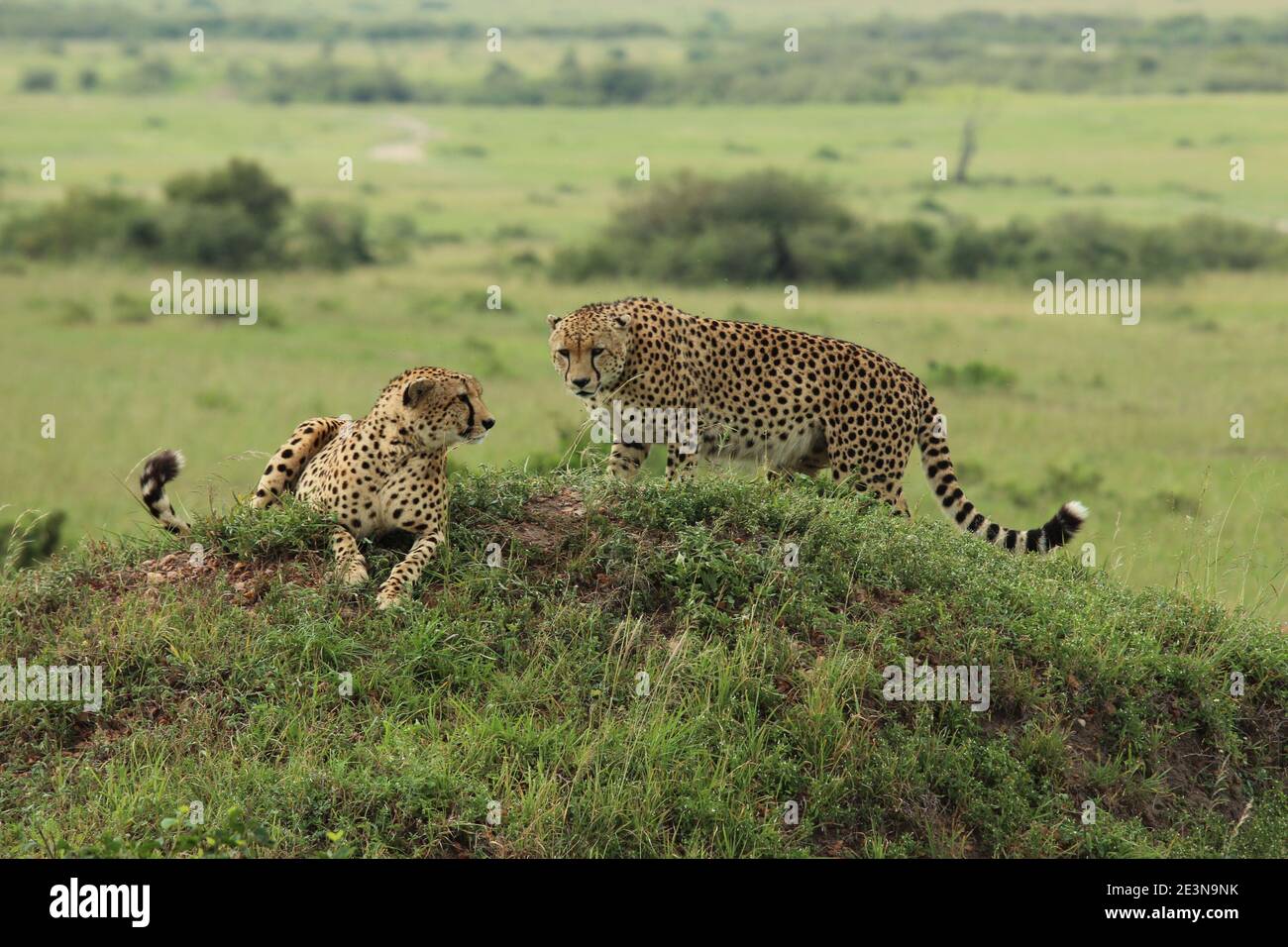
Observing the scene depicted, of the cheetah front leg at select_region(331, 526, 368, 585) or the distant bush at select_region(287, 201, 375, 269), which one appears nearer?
the cheetah front leg at select_region(331, 526, 368, 585)

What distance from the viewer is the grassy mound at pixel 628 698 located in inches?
248

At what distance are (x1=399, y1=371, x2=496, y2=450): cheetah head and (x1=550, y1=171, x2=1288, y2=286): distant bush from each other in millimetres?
27106

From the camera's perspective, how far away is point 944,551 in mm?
8219

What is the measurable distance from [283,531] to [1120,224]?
113ft

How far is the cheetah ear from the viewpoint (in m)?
7.27

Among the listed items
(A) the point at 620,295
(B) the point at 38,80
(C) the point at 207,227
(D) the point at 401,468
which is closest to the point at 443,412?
(D) the point at 401,468

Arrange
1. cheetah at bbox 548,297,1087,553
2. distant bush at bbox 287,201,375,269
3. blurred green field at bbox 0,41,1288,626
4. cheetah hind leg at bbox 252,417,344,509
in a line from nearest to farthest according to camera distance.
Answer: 1. cheetah hind leg at bbox 252,417,344,509
2. cheetah at bbox 548,297,1087,553
3. blurred green field at bbox 0,41,1288,626
4. distant bush at bbox 287,201,375,269

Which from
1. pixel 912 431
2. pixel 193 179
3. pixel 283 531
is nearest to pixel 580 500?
pixel 283 531

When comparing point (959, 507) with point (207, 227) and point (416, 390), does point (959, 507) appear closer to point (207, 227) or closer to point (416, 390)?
point (416, 390)

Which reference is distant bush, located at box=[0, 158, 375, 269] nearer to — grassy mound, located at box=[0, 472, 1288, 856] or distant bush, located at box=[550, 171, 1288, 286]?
distant bush, located at box=[550, 171, 1288, 286]

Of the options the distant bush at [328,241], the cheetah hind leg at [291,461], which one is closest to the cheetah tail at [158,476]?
the cheetah hind leg at [291,461]

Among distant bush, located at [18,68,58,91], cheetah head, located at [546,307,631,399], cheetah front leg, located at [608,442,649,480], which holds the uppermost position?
distant bush, located at [18,68,58,91]

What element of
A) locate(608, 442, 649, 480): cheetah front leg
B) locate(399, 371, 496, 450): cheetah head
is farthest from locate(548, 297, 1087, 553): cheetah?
locate(399, 371, 496, 450): cheetah head

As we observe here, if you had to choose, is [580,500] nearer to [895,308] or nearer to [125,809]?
[125,809]
